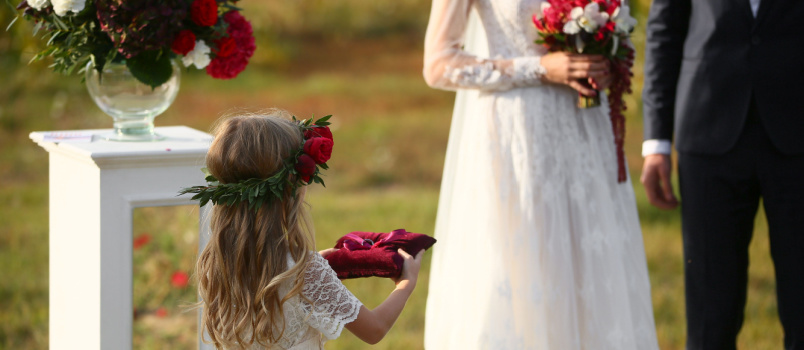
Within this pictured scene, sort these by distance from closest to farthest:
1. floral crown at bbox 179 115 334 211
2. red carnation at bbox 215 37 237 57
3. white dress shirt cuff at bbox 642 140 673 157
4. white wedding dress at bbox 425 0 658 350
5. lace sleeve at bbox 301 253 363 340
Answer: floral crown at bbox 179 115 334 211 < lace sleeve at bbox 301 253 363 340 < red carnation at bbox 215 37 237 57 < white wedding dress at bbox 425 0 658 350 < white dress shirt cuff at bbox 642 140 673 157

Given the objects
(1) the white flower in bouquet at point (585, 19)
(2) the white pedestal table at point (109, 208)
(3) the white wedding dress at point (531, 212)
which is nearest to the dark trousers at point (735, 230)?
(3) the white wedding dress at point (531, 212)

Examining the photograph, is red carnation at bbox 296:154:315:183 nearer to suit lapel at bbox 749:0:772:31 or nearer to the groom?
the groom

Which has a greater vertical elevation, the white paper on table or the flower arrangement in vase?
the flower arrangement in vase

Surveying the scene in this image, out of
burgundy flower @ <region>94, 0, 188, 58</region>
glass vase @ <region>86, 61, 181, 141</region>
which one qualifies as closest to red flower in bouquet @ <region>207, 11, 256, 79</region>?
glass vase @ <region>86, 61, 181, 141</region>

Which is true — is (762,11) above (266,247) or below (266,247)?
above

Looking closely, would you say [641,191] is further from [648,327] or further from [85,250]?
[85,250]

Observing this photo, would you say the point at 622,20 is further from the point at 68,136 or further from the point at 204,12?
the point at 68,136

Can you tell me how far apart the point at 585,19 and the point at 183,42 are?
1.27 meters

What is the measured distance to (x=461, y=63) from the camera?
304cm

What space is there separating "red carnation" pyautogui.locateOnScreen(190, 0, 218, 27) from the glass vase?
0.18 metres

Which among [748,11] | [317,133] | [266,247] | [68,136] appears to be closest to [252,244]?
[266,247]

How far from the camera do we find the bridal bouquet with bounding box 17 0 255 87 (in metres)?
2.51

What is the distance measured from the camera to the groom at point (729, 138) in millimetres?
2842

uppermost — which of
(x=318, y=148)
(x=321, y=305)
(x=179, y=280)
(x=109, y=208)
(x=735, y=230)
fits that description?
(x=318, y=148)
